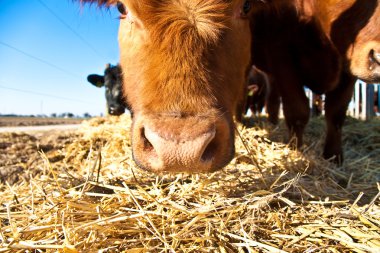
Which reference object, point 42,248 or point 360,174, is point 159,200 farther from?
point 360,174

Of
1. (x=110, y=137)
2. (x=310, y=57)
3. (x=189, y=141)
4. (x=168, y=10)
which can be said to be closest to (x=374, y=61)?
(x=310, y=57)

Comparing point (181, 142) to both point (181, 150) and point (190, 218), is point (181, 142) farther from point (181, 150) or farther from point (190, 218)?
point (190, 218)

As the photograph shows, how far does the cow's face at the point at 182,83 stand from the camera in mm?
1486

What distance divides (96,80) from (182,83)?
22.6 ft

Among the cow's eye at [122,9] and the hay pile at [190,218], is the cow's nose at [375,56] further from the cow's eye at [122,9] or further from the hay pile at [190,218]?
the cow's eye at [122,9]

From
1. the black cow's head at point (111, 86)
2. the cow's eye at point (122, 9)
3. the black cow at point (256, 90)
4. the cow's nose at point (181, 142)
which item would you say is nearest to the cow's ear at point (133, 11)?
the cow's eye at point (122, 9)

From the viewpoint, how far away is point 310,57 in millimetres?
3572

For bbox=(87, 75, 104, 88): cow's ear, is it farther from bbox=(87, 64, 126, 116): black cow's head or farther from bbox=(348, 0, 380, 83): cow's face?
bbox=(348, 0, 380, 83): cow's face

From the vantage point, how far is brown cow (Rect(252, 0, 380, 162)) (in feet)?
10.2

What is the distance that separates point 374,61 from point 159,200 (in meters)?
1.91

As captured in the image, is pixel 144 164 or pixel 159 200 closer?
pixel 144 164

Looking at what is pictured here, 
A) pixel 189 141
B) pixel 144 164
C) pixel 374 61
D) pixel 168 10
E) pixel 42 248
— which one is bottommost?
pixel 42 248

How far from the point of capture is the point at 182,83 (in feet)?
5.32

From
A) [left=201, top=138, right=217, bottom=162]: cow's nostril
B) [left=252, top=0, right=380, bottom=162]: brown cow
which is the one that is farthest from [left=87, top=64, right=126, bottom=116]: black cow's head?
[left=201, top=138, right=217, bottom=162]: cow's nostril
